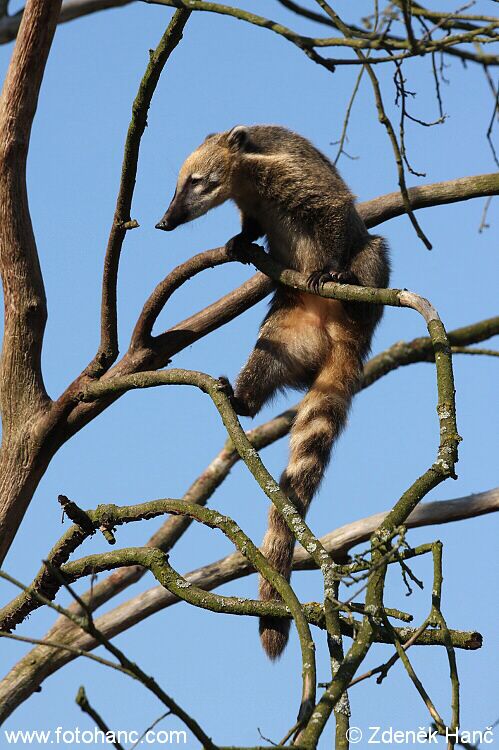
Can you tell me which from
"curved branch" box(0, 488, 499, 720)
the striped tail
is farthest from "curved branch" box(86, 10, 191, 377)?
"curved branch" box(0, 488, 499, 720)

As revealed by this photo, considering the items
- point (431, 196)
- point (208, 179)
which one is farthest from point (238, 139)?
point (431, 196)

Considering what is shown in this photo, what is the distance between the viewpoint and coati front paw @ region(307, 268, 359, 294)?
16.3 ft

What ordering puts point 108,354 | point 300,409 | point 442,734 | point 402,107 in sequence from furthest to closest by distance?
point 300,409
point 108,354
point 402,107
point 442,734

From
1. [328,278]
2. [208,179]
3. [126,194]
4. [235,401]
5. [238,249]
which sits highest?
[208,179]

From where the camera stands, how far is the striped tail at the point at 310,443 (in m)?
4.88

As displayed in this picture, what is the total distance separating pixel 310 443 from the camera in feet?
17.2

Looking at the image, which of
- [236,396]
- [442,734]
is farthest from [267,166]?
[442,734]

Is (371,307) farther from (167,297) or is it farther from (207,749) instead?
(207,749)

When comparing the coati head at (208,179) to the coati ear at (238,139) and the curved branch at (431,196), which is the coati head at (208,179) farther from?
the curved branch at (431,196)

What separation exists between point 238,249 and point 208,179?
2.49ft

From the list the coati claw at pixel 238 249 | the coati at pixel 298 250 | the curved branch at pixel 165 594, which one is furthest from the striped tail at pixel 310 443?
the curved branch at pixel 165 594

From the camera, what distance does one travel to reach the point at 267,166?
584 cm

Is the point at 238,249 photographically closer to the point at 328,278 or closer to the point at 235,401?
the point at 328,278

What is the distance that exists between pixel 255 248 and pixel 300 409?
3.25 ft
